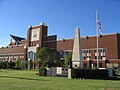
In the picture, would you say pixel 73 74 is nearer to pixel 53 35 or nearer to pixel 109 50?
pixel 109 50

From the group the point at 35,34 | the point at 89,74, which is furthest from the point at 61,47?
the point at 89,74

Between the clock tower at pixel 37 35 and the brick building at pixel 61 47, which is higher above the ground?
the clock tower at pixel 37 35

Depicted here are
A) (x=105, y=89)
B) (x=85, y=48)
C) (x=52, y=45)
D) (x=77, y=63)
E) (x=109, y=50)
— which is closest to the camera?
(x=105, y=89)

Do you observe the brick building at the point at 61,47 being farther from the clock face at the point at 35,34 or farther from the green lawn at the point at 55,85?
the green lawn at the point at 55,85

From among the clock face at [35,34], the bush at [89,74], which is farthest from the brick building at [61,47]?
the bush at [89,74]

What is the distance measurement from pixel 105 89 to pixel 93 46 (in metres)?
52.4

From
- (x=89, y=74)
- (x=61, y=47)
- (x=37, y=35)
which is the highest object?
(x=37, y=35)

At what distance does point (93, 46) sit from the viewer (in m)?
65.2

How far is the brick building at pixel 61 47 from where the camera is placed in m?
60.8

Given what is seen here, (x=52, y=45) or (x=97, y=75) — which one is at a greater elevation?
(x=52, y=45)

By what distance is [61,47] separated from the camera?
74.2 meters

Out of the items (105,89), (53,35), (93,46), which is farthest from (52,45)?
(105,89)

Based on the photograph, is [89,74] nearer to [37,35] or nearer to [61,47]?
[61,47]

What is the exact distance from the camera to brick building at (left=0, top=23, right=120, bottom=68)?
60844 millimetres
